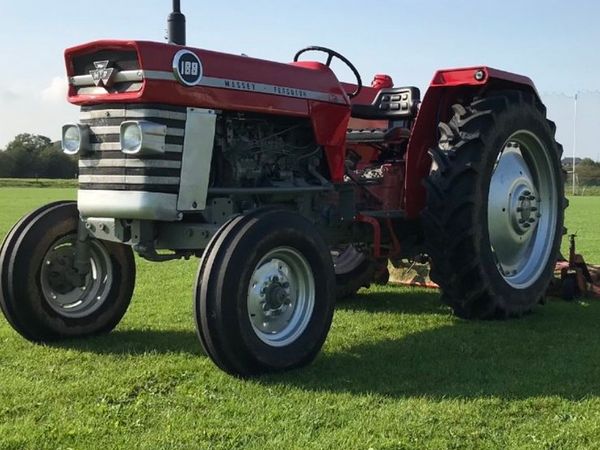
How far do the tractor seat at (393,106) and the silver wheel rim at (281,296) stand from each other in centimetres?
227

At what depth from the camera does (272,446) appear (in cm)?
337

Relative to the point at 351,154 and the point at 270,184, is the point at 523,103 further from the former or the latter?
the point at 270,184

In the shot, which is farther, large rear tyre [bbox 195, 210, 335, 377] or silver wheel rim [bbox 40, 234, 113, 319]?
silver wheel rim [bbox 40, 234, 113, 319]

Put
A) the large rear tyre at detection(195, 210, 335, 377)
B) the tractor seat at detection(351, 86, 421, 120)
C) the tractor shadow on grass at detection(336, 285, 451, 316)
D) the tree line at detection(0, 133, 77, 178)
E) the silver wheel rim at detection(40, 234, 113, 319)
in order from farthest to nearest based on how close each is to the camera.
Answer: the tree line at detection(0, 133, 77, 178)
the tractor shadow on grass at detection(336, 285, 451, 316)
the tractor seat at detection(351, 86, 421, 120)
the silver wheel rim at detection(40, 234, 113, 319)
the large rear tyre at detection(195, 210, 335, 377)

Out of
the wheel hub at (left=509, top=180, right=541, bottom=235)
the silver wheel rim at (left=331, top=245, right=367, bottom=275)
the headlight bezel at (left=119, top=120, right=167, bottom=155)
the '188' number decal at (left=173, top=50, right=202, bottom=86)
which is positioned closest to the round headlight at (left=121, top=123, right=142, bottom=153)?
the headlight bezel at (left=119, top=120, right=167, bottom=155)

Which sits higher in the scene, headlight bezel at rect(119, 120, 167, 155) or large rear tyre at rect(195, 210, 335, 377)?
headlight bezel at rect(119, 120, 167, 155)

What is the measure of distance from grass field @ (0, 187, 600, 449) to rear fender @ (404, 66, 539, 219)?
3.47 feet

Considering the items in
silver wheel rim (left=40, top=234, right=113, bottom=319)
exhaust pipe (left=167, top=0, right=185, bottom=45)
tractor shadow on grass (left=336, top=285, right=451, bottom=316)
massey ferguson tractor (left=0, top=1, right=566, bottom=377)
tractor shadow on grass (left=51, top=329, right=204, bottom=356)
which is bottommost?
A: tractor shadow on grass (left=51, top=329, right=204, bottom=356)

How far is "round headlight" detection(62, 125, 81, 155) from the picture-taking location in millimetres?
5016

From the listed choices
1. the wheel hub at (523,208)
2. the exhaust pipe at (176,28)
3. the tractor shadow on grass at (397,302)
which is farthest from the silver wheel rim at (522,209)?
the exhaust pipe at (176,28)

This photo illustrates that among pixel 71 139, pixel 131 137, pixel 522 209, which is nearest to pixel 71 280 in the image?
pixel 71 139

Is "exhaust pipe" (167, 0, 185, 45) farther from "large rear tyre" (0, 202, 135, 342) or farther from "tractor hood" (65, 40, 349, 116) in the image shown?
"large rear tyre" (0, 202, 135, 342)

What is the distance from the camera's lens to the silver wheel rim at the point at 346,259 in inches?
292

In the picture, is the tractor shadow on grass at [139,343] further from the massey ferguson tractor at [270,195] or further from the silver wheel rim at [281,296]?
the silver wheel rim at [281,296]
